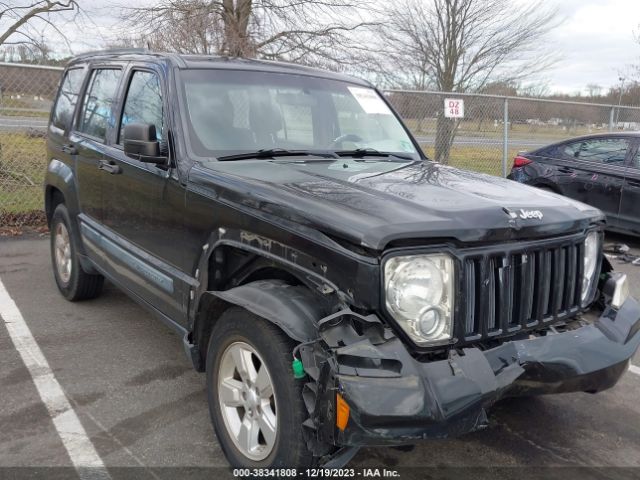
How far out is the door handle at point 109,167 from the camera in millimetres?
3919

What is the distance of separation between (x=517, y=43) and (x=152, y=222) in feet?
47.8

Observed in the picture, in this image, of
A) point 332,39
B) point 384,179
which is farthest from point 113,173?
point 332,39


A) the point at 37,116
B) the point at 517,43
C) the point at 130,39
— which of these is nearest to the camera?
the point at 37,116

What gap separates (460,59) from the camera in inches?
620

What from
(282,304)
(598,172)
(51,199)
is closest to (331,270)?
(282,304)

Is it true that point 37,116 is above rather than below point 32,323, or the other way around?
above

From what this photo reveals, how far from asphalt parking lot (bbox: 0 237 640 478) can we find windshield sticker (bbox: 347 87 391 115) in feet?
7.26

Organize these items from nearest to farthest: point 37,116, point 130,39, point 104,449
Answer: point 104,449 < point 37,116 < point 130,39

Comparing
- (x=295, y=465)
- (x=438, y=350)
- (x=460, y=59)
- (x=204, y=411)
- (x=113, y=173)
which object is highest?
(x=460, y=59)

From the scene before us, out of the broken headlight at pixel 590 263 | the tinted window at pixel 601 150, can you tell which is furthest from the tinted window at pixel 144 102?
the tinted window at pixel 601 150

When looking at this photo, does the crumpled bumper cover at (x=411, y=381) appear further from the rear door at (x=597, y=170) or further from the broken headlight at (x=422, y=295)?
the rear door at (x=597, y=170)

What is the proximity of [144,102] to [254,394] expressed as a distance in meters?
2.19

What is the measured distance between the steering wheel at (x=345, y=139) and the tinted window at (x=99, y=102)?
1.67 meters

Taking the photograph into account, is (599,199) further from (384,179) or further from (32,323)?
(32,323)
